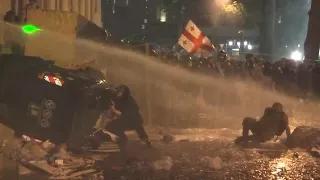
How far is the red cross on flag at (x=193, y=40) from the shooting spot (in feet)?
40.9

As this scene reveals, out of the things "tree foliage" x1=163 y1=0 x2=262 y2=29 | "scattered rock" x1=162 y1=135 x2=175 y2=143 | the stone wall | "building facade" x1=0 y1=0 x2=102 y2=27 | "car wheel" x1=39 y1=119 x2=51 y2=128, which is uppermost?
"tree foliage" x1=163 y1=0 x2=262 y2=29

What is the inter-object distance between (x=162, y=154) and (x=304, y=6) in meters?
72.6

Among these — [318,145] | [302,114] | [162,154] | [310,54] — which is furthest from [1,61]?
[310,54]

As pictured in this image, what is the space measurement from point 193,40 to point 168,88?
1432 millimetres

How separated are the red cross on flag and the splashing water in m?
0.75

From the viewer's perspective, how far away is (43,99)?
6.42 m

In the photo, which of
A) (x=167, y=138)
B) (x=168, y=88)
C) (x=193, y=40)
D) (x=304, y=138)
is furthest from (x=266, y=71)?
(x=167, y=138)

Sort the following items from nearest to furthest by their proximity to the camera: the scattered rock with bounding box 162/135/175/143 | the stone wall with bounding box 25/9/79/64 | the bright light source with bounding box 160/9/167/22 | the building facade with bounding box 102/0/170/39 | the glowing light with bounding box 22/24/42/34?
1. the glowing light with bounding box 22/24/42/34
2. the stone wall with bounding box 25/9/79/64
3. the scattered rock with bounding box 162/135/175/143
4. the bright light source with bounding box 160/9/167/22
5. the building facade with bounding box 102/0/170/39

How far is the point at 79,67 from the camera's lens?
23.7 feet

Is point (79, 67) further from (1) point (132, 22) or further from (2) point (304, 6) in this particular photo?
(2) point (304, 6)

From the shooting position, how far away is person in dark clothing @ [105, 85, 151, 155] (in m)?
7.92

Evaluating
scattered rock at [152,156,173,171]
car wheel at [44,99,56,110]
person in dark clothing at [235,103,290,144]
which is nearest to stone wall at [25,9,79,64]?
car wheel at [44,99,56,110]

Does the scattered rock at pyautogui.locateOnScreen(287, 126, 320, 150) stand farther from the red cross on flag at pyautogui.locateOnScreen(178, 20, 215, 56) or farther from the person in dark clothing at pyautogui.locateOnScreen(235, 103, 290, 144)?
the red cross on flag at pyautogui.locateOnScreen(178, 20, 215, 56)

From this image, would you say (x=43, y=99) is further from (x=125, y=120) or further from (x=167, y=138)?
(x=167, y=138)
